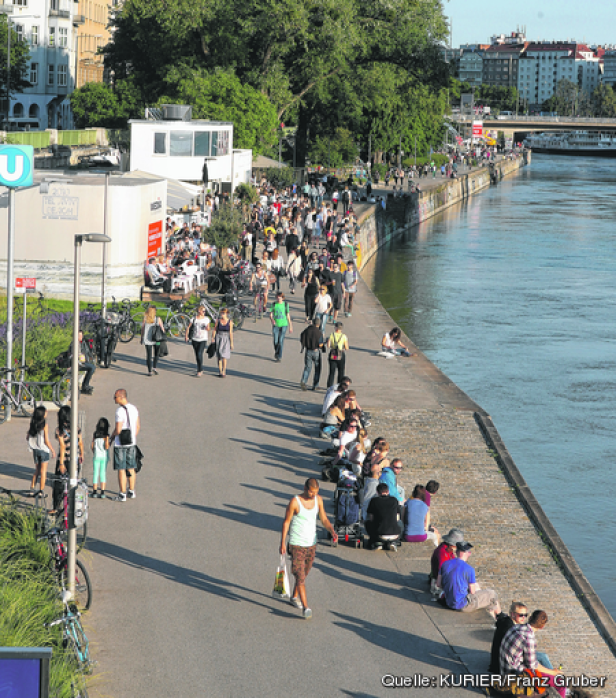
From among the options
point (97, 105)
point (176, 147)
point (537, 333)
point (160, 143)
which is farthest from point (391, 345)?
point (97, 105)

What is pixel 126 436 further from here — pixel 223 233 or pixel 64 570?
pixel 223 233

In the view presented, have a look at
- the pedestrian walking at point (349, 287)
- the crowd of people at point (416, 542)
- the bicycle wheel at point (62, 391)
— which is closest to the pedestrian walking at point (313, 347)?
the crowd of people at point (416, 542)

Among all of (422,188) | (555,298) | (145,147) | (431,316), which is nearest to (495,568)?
(431,316)

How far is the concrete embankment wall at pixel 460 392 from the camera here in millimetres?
11539

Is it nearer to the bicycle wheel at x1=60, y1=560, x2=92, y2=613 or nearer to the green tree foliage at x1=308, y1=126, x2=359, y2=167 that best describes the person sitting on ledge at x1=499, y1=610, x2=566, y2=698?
the bicycle wheel at x1=60, y1=560, x2=92, y2=613

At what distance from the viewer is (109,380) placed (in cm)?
1931

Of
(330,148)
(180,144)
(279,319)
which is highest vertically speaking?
(330,148)

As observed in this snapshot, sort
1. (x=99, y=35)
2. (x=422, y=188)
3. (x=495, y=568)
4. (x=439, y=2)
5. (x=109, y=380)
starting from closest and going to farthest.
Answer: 1. (x=495, y=568)
2. (x=109, y=380)
3. (x=439, y=2)
4. (x=422, y=188)
5. (x=99, y=35)

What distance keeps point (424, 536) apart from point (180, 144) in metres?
29.3

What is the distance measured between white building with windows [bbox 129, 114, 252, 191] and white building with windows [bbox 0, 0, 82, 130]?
4611 centimetres

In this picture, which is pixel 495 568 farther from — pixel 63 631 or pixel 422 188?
pixel 422 188

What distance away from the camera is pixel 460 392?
67.9 ft

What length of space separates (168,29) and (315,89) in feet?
27.8

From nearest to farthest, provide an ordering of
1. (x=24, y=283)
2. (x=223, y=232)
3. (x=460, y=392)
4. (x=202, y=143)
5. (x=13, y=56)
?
(x=24, y=283)
(x=460, y=392)
(x=223, y=232)
(x=202, y=143)
(x=13, y=56)
